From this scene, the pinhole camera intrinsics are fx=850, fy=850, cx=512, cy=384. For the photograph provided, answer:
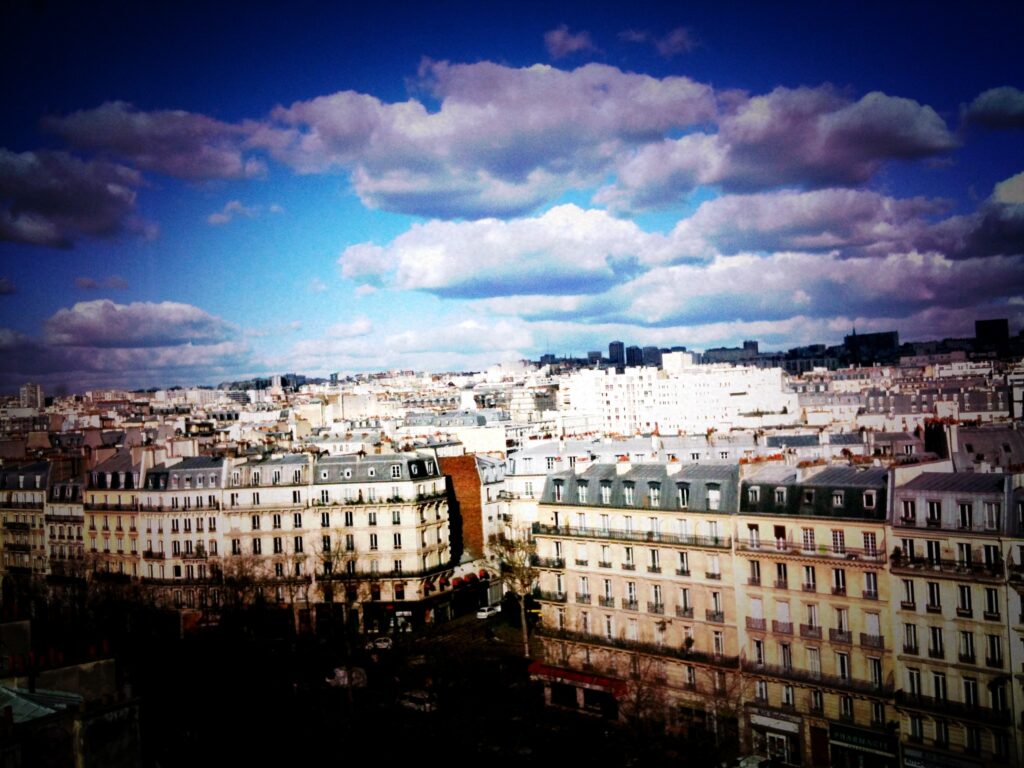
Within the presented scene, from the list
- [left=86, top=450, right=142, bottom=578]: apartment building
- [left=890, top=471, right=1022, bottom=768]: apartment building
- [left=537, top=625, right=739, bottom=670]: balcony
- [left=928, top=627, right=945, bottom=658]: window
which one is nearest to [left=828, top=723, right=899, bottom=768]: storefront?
[left=890, top=471, right=1022, bottom=768]: apartment building

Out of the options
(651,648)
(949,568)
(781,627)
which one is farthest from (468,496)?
(949,568)

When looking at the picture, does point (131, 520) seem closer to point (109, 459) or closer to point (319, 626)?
point (109, 459)

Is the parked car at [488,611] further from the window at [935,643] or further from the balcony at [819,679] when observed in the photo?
the window at [935,643]

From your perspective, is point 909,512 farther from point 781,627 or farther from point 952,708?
point 781,627

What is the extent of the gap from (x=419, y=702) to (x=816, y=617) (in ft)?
38.4

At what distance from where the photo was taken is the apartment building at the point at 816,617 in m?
20.4

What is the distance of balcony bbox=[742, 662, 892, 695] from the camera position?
66.3 feet

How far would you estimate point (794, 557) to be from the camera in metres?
22.0

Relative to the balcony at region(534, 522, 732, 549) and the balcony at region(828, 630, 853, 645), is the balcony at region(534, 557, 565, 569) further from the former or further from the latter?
the balcony at region(828, 630, 853, 645)

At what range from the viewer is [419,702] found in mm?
25312

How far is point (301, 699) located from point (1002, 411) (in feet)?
A: 115

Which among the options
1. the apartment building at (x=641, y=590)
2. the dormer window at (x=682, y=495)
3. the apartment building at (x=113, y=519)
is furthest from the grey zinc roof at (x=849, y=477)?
the apartment building at (x=113, y=519)

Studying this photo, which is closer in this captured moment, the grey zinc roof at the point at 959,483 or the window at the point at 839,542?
the grey zinc roof at the point at 959,483

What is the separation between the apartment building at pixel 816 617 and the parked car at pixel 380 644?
556 inches
